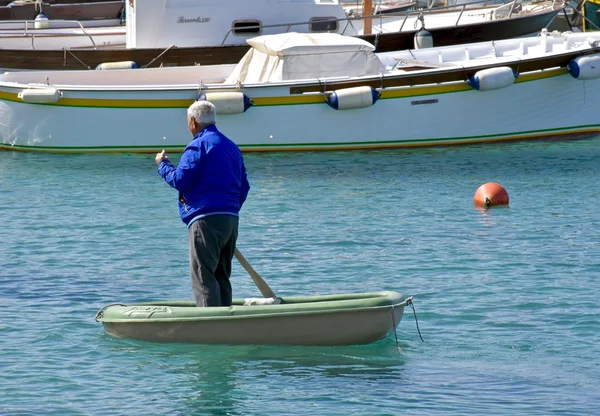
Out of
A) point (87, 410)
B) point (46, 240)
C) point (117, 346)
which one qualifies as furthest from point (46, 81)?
point (87, 410)

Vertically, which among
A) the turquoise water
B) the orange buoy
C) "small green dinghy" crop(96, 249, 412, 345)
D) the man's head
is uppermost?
the man's head

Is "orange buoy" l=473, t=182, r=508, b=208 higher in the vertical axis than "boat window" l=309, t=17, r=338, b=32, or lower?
lower

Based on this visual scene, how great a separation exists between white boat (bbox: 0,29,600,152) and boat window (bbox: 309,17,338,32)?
1686 millimetres

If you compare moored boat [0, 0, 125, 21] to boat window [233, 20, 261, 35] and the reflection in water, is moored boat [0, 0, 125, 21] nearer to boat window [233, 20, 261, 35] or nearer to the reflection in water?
boat window [233, 20, 261, 35]

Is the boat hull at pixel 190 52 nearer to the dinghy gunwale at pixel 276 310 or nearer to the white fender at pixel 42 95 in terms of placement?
the white fender at pixel 42 95

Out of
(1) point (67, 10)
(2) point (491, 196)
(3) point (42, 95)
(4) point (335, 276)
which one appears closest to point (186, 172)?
(4) point (335, 276)

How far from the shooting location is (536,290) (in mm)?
9922

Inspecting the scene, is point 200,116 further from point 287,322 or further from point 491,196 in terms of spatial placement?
point 491,196

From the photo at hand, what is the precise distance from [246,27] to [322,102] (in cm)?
290

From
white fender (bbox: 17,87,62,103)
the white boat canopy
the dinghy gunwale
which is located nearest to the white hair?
the dinghy gunwale

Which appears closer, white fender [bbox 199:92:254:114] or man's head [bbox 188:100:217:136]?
man's head [bbox 188:100:217:136]

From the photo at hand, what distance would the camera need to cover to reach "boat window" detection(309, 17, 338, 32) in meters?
19.4

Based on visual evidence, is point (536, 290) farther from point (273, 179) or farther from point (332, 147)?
point (332, 147)

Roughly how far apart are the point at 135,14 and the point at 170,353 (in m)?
12.0
